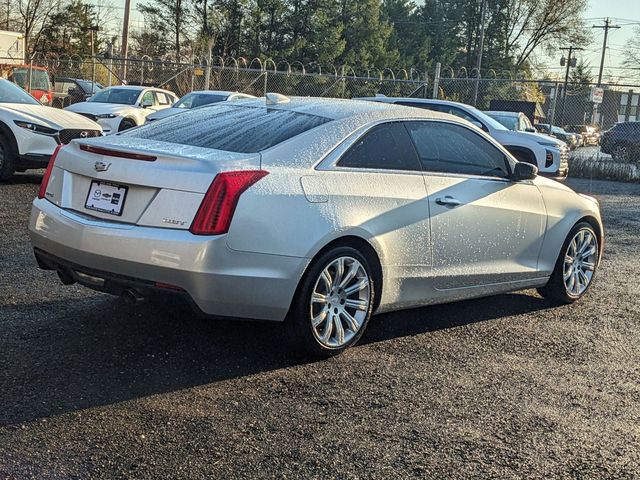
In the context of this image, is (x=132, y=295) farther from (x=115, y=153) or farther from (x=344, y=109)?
(x=344, y=109)

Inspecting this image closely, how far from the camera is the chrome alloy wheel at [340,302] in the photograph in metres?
4.75

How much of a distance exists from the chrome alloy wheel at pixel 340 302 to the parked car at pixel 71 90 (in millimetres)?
22960

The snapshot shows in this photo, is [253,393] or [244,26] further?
[244,26]

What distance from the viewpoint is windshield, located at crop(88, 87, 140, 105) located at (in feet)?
66.4

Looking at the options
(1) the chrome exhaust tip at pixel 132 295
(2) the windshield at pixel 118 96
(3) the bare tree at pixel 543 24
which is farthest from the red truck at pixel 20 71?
(3) the bare tree at pixel 543 24

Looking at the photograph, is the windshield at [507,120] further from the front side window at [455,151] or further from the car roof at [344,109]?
the car roof at [344,109]

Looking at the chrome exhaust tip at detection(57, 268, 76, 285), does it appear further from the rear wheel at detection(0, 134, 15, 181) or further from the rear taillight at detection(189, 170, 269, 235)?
the rear wheel at detection(0, 134, 15, 181)

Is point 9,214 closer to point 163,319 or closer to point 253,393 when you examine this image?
point 163,319

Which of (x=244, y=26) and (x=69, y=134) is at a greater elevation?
(x=244, y=26)

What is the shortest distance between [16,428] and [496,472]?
2.06 meters

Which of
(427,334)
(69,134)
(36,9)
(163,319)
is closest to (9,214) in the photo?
Answer: (69,134)

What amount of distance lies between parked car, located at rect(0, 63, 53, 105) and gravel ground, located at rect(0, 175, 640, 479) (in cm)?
2165

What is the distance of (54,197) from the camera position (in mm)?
4938

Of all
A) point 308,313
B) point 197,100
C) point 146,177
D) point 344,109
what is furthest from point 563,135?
point 146,177
